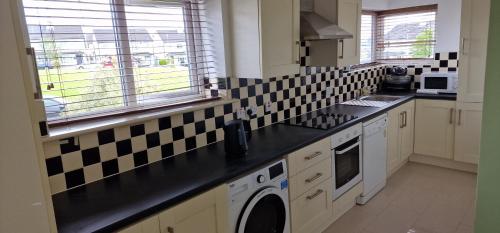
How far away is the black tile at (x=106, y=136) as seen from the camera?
181 centimetres

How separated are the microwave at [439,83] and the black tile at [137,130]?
3483 mm

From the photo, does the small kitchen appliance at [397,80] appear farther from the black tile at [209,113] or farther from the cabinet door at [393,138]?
the black tile at [209,113]

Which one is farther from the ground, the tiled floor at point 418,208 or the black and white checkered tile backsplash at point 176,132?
the black and white checkered tile backsplash at point 176,132

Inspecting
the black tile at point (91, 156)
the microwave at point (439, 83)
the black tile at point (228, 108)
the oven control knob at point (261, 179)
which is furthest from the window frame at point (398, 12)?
the black tile at point (91, 156)

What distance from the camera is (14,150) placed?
0.96m

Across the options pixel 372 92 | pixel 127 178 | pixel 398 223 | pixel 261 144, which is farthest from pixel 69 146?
pixel 372 92

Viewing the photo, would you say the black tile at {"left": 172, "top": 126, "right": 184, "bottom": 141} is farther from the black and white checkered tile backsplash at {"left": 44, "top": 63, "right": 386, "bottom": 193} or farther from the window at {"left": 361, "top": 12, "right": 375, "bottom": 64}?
the window at {"left": 361, "top": 12, "right": 375, "bottom": 64}

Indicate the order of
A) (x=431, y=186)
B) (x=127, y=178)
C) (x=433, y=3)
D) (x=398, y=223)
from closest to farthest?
(x=127, y=178) < (x=398, y=223) < (x=431, y=186) < (x=433, y=3)

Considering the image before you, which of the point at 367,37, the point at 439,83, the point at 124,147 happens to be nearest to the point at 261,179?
the point at 124,147

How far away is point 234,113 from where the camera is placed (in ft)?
8.37

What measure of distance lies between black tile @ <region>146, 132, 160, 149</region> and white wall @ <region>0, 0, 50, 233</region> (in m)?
1.01

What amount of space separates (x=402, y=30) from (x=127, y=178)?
4084 mm

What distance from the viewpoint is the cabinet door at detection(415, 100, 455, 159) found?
3822mm

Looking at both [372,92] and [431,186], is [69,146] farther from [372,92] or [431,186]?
[372,92]
